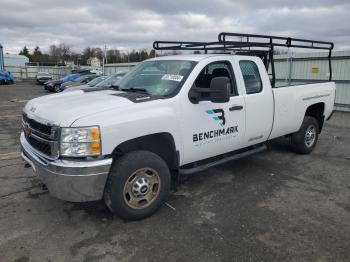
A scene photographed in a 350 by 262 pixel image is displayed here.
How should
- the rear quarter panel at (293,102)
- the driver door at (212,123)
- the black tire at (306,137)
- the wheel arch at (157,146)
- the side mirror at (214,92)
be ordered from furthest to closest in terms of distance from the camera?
the black tire at (306,137) < the rear quarter panel at (293,102) < the driver door at (212,123) < the side mirror at (214,92) < the wheel arch at (157,146)

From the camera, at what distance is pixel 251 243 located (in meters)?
3.20

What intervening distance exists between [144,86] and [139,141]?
0.96m

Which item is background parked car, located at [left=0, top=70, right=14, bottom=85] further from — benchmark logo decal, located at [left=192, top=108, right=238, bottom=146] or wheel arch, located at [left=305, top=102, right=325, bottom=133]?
benchmark logo decal, located at [left=192, top=108, right=238, bottom=146]

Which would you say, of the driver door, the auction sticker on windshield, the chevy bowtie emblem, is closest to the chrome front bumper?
the chevy bowtie emblem

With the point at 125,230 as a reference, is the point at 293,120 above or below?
above

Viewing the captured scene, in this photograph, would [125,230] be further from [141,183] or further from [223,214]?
[223,214]

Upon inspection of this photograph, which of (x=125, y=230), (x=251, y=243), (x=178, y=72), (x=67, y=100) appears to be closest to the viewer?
(x=251, y=243)

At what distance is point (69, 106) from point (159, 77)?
1310 mm

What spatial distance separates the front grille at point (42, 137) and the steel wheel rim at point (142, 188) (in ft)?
2.82

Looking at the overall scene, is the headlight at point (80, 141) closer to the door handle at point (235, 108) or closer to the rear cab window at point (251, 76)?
the door handle at point (235, 108)

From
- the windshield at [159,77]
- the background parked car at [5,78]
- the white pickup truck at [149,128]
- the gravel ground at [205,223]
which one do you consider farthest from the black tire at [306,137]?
the background parked car at [5,78]

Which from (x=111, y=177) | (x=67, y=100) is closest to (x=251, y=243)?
(x=111, y=177)

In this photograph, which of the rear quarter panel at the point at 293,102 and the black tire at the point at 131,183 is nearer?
the black tire at the point at 131,183

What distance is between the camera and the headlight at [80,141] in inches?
119
